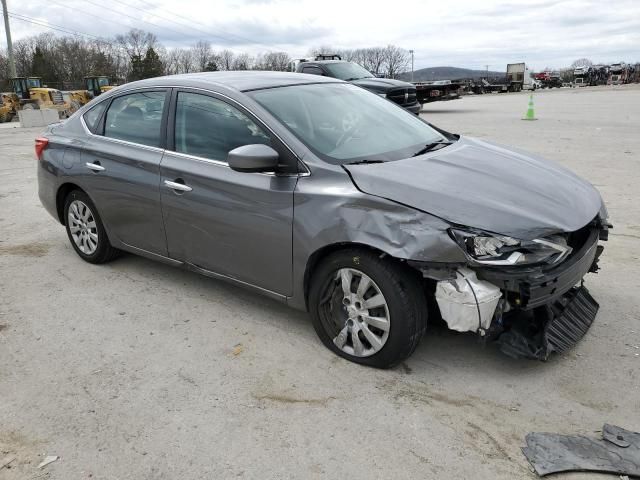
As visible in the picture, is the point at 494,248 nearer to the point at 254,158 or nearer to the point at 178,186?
the point at 254,158

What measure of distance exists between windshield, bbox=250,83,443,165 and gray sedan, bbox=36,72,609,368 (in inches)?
0.6

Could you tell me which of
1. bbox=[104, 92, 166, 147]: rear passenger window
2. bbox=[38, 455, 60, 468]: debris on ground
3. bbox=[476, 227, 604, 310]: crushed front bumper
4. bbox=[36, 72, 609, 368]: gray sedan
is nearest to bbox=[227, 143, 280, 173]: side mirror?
bbox=[36, 72, 609, 368]: gray sedan

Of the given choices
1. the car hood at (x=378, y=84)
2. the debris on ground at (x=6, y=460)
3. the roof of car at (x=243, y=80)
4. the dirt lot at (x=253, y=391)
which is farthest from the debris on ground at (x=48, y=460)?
the car hood at (x=378, y=84)

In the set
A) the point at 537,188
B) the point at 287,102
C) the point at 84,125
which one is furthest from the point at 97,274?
the point at 537,188

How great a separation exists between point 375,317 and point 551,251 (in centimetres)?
102

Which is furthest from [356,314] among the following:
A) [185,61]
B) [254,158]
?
[185,61]

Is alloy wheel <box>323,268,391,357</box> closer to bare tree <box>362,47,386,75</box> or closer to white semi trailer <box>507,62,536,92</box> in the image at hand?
white semi trailer <box>507,62,536,92</box>

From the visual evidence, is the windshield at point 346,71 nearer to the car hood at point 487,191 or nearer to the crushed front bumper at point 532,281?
the car hood at point 487,191

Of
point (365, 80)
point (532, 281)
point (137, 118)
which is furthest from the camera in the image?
point (365, 80)

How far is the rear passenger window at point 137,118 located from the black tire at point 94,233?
0.65 meters

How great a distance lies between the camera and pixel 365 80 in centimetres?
1497

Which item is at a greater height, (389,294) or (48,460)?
(389,294)

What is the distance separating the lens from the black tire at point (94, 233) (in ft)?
16.3

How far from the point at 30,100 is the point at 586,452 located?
34.7 metres
